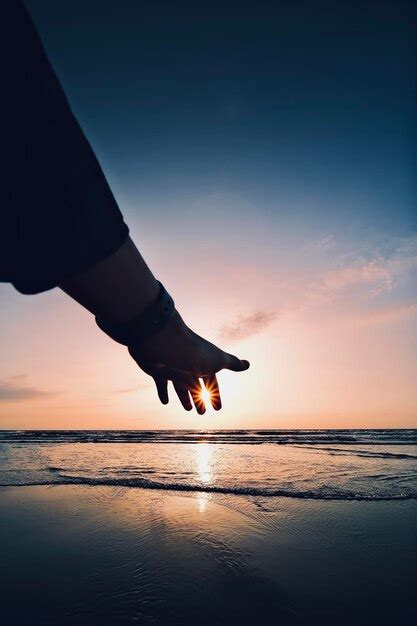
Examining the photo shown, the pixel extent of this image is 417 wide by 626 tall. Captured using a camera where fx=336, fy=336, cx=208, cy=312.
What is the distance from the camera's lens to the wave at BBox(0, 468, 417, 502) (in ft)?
15.9

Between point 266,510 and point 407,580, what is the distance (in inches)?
78.2

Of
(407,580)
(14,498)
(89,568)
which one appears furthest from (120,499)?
(407,580)

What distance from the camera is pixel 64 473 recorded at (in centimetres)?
714

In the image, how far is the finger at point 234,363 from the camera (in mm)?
1296

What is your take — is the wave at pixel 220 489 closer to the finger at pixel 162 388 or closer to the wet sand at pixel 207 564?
the wet sand at pixel 207 564

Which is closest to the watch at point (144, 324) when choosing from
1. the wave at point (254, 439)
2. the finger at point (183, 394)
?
the finger at point (183, 394)

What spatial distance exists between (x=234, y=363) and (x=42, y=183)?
900mm

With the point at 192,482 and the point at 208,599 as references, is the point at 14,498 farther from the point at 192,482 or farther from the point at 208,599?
the point at 208,599

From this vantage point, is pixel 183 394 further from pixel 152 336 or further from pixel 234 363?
pixel 152 336

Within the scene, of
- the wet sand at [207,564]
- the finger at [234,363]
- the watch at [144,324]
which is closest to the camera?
the watch at [144,324]

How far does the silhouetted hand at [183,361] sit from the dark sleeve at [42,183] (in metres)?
0.37

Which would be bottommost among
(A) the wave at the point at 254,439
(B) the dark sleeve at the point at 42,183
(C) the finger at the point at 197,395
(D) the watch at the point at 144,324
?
(A) the wave at the point at 254,439

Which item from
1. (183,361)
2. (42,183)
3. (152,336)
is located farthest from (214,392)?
(42,183)

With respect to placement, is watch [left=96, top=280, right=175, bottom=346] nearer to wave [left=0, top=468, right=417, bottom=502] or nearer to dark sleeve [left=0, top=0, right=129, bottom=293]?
dark sleeve [left=0, top=0, right=129, bottom=293]
